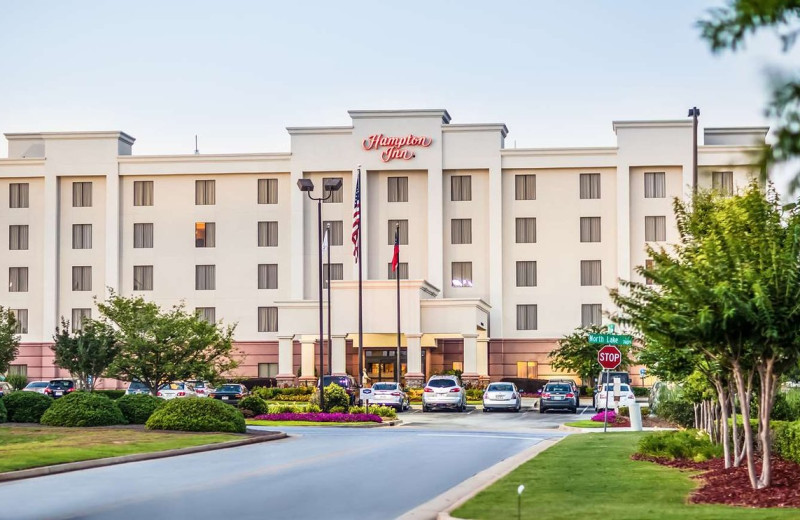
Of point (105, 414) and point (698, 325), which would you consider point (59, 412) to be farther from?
point (698, 325)

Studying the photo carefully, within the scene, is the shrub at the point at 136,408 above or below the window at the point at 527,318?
below

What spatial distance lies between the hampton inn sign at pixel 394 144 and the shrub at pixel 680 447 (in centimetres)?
5855

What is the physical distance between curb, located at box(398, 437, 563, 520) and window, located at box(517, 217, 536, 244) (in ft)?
191

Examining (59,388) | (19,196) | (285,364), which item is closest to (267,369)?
(285,364)

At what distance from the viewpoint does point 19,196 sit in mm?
86375

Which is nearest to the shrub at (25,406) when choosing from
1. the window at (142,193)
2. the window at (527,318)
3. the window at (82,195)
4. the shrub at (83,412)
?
the shrub at (83,412)

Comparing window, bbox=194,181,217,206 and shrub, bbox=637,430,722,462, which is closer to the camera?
shrub, bbox=637,430,722,462

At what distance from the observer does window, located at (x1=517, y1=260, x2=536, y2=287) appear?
83.2m

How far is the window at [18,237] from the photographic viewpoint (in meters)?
86.4

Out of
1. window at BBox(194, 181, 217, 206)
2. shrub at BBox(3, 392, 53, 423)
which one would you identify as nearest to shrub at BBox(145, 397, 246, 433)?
shrub at BBox(3, 392, 53, 423)

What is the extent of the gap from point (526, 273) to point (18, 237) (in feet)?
118

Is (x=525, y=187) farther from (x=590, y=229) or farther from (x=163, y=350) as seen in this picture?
(x=163, y=350)

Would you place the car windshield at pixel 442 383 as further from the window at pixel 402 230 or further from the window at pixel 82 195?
the window at pixel 82 195

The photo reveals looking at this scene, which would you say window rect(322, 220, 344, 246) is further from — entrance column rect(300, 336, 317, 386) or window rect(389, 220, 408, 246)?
entrance column rect(300, 336, 317, 386)
